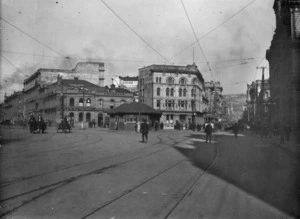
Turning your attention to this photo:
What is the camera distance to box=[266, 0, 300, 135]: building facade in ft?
109

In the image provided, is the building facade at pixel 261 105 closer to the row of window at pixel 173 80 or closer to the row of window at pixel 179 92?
the row of window at pixel 179 92

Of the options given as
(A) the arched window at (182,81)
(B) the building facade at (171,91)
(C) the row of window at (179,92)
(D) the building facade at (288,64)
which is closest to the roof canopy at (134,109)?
(D) the building facade at (288,64)

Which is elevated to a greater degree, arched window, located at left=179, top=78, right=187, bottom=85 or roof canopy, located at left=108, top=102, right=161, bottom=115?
arched window, located at left=179, top=78, right=187, bottom=85

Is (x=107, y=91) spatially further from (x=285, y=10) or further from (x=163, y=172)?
(x=163, y=172)

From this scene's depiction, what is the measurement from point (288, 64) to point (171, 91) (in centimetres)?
3399

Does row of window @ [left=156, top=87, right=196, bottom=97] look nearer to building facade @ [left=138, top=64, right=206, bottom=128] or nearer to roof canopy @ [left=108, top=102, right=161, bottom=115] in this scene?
building facade @ [left=138, top=64, right=206, bottom=128]

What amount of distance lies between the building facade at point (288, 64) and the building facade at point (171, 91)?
92.1ft

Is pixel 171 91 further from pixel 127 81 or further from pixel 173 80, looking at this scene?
pixel 127 81

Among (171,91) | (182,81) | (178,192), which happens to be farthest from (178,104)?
(178,192)

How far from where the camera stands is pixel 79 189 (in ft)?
21.8

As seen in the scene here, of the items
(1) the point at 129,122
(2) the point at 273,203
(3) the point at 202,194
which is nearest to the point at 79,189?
(3) the point at 202,194

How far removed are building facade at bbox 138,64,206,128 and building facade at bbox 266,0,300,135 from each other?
28080 millimetres

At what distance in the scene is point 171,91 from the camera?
68062 millimetres

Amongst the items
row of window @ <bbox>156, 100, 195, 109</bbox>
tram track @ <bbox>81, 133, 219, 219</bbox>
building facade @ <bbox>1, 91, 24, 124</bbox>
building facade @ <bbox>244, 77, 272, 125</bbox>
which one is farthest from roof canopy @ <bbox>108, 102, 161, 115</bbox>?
building facade @ <bbox>1, 91, 24, 124</bbox>
